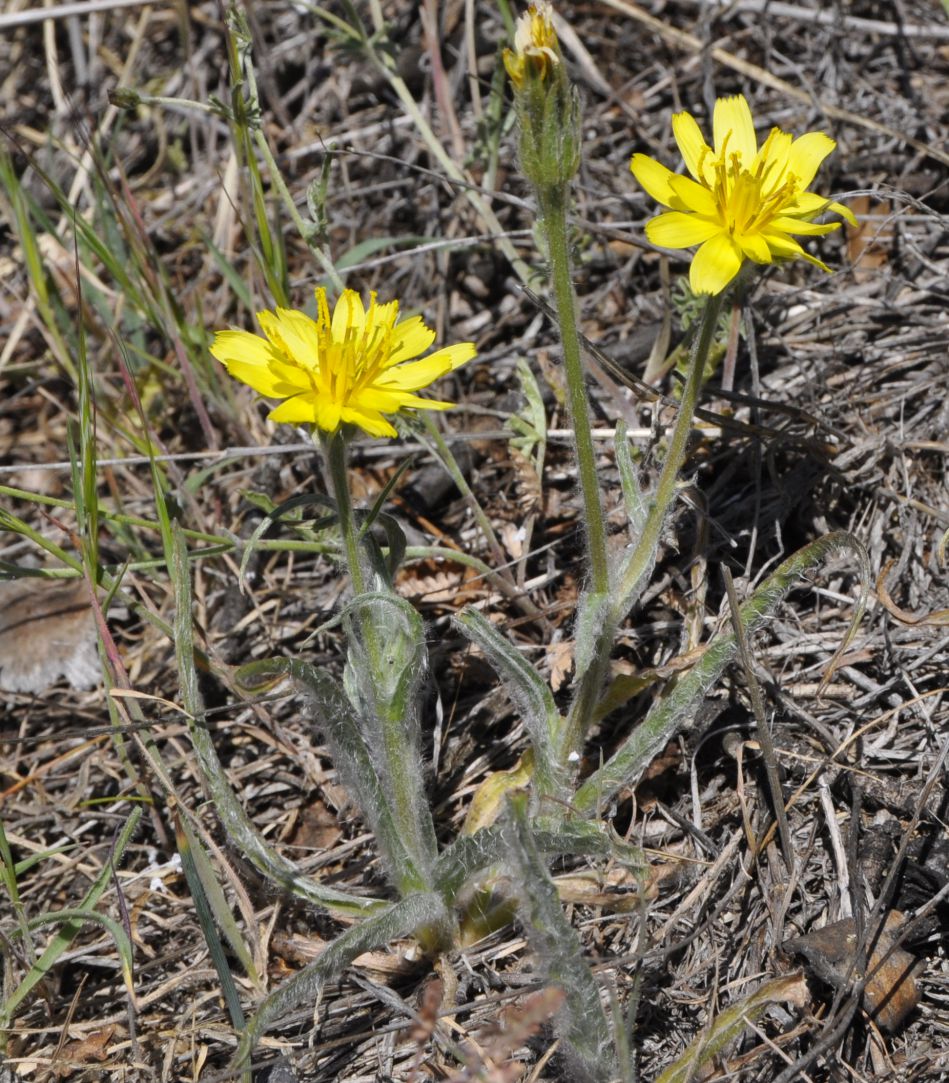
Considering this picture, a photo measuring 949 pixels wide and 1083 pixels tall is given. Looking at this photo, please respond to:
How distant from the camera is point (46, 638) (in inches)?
122

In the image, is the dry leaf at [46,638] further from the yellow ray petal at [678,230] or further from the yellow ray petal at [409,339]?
the yellow ray petal at [678,230]

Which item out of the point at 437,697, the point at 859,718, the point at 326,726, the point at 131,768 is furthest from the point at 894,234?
the point at 131,768

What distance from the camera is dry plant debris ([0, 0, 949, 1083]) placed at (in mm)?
2199

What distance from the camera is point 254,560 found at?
10.1 ft

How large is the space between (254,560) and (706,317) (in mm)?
1620

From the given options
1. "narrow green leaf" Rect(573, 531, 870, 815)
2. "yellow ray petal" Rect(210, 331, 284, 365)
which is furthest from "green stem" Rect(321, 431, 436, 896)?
"narrow green leaf" Rect(573, 531, 870, 815)

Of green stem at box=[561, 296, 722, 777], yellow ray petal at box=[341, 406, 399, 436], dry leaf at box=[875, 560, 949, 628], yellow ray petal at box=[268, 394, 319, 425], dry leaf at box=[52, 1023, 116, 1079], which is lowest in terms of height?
dry leaf at box=[52, 1023, 116, 1079]

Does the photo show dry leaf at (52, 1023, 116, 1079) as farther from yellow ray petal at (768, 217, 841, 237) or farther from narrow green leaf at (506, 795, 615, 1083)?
yellow ray petal at (768, 217, 841, 237)

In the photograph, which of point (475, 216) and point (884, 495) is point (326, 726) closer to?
point (884, 495)

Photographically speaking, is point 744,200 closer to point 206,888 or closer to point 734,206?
point 734,206

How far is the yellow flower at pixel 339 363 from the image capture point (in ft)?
6.16

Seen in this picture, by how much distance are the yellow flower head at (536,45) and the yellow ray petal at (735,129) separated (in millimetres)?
604

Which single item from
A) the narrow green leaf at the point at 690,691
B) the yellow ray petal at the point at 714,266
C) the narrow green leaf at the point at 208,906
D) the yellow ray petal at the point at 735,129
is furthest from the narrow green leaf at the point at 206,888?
the yellow ray petal at the point at 735,129

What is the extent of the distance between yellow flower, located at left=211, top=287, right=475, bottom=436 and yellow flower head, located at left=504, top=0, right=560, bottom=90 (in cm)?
50
